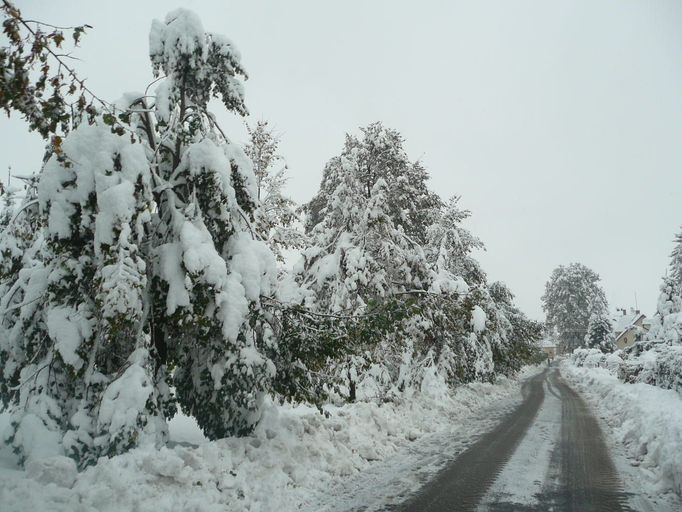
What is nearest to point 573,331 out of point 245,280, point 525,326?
point 525,326

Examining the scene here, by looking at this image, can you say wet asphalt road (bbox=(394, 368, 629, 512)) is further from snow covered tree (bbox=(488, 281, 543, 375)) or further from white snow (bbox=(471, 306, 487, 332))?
snow covered tree (bbox=(488, 281, 543, 375))

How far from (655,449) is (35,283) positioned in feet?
35.4

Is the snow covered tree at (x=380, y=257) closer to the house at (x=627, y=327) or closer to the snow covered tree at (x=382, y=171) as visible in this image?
the snow covered tree at (x=382, y=171)

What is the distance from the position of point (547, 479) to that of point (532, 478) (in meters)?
0.23

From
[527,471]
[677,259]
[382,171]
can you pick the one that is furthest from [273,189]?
[677,259]

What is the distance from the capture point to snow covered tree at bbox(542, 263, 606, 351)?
216 ft

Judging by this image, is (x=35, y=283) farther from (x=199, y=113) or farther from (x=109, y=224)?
(x=199, y=113)

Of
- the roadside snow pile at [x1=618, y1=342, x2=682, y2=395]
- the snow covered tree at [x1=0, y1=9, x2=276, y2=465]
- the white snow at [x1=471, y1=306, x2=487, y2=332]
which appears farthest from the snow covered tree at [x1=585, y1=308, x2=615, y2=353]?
the snow covered tree at [x1=0, y1=9, x2=276, y2=465]

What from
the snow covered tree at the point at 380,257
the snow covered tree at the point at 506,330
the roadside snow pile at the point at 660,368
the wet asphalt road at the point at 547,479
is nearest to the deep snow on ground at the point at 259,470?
the wet asphalt road at the point at 547,479

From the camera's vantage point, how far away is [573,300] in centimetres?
6681

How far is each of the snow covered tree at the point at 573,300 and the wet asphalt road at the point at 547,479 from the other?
6277 centimetres

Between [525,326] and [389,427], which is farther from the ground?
[525,326]

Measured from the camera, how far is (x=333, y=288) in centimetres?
1266

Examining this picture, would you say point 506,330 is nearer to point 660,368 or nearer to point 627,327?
point 660,368
